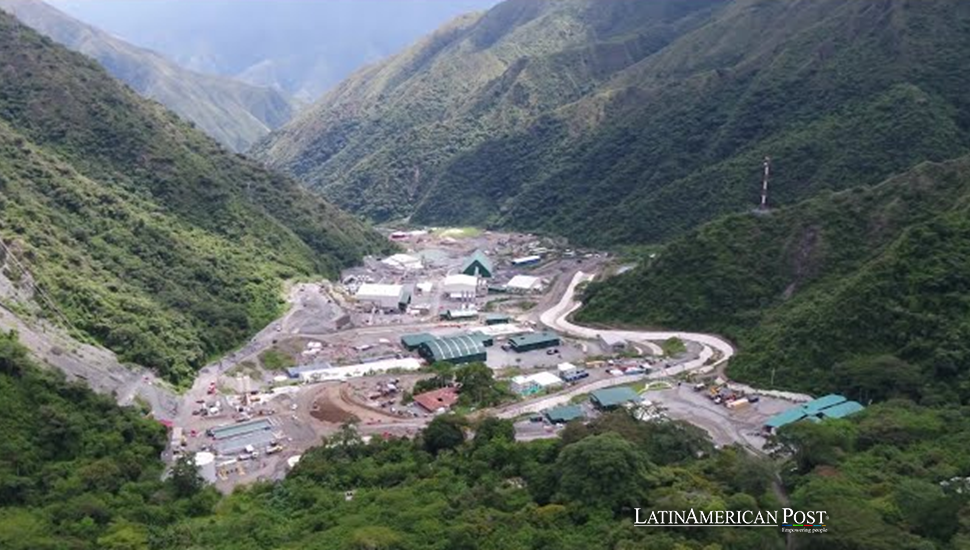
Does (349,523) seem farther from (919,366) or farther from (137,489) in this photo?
(919,366)

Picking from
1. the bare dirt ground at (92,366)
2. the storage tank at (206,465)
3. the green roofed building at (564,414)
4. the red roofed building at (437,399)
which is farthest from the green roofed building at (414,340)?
the storage tank at (206,465)

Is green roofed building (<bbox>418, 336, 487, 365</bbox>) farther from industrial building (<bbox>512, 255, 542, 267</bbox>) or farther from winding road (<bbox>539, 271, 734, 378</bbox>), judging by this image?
industrial building (<bbox>512, 255, 542, 267</bbox>)

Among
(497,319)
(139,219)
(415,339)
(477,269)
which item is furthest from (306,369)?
(477,269)

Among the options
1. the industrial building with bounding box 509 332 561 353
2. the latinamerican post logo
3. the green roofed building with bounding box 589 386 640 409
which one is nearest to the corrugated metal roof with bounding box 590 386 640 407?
the green roofed building with bounding box 589 386 640 409

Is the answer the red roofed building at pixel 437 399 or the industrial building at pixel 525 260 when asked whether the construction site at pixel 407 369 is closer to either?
the red roofed building at pixel 437 399

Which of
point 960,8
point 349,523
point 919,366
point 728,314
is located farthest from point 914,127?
point 349,523
